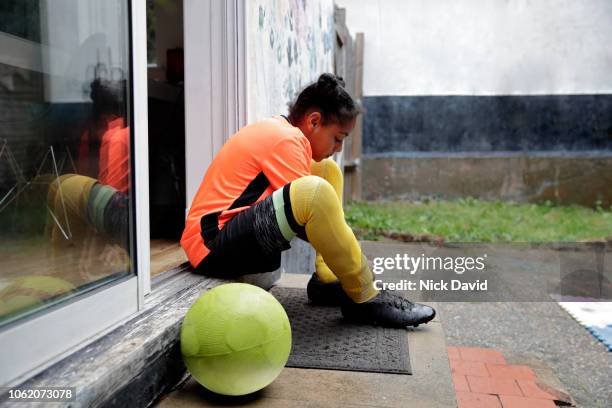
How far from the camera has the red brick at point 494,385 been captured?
2.28m

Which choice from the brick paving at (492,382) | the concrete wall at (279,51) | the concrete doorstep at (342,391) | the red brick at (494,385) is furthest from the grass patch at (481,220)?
the concrete doorstep at (342,391)

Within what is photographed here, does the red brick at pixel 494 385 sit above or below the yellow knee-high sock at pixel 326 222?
below

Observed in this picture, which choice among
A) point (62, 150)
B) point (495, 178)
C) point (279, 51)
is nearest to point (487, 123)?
point (495, 178)

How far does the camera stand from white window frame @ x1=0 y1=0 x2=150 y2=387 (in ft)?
3.53

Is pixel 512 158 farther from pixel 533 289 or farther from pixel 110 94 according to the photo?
pixel 110 94

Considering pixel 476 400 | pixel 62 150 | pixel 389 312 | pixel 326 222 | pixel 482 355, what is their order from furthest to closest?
pixel 482 355 < pixel 476 400 < pixel 389 312 < pixel 326 222 < pixel 62 150

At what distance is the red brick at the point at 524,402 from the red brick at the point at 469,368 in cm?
30

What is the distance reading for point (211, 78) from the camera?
2545mm

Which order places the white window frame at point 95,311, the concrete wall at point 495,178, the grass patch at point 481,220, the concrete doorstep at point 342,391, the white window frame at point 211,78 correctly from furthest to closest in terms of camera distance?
the concrete wall at point 495,178 < the grass patch at point 481,220 < the white window frame at point 211,78 < the concrete doorstep at point 342,391 < the white window frame at point 95,311

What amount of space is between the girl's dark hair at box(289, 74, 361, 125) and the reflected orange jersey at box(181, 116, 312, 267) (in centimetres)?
25

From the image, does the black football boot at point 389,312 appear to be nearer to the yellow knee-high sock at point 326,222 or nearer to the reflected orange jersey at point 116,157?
the yellow knee-high sock at point 326,222

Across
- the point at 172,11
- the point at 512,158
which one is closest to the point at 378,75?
the point at 512,158

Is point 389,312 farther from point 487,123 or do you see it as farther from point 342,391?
point 487,123

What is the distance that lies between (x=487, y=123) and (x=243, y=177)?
6687 millimetres
